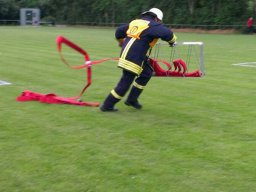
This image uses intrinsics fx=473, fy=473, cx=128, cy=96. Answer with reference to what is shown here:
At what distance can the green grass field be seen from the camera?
4930 mm

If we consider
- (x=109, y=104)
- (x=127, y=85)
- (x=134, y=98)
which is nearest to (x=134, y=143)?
(x=127, y=85)

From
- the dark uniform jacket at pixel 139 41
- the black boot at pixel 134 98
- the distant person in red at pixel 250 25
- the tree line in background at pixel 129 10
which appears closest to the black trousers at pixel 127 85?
the black boot at pixel 134 98

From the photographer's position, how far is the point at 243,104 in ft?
30.1

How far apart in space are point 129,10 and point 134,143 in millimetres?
57342

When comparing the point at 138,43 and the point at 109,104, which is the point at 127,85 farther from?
the point at 138,43

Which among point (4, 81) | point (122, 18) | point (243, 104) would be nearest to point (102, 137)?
point (243, 104)

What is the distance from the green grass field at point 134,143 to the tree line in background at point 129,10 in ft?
137

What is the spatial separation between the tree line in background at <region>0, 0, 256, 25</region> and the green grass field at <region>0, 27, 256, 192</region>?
137 feet

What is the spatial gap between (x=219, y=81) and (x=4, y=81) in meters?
5.49

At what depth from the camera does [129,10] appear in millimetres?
62375

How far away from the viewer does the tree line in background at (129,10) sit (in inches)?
2005

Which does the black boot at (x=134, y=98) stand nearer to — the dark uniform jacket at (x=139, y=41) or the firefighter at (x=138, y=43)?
the firefighter at (x=138, y=43)

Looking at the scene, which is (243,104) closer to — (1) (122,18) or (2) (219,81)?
(2) (219,81)

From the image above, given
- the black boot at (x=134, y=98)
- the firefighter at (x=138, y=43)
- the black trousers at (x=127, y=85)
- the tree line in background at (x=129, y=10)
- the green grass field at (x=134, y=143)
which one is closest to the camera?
the green grass field at (x=134, y=143)
